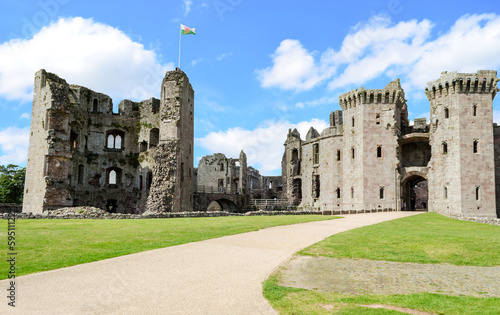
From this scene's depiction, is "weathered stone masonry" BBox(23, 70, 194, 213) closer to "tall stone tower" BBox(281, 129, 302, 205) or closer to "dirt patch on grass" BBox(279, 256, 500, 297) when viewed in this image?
"tall stone tower" BBox(281, 129, 302, 205)

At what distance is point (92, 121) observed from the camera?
41.5m

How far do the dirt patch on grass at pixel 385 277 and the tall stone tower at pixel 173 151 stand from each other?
26285 millimetres

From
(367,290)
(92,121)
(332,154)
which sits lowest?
(367,290)

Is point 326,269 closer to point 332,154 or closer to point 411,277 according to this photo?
point 411,277

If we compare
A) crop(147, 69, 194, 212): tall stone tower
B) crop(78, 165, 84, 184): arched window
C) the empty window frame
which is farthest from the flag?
the empty window frame

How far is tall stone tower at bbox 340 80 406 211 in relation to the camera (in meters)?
40.5

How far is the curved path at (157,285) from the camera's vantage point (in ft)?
17.4

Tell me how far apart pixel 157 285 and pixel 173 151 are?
28833mm

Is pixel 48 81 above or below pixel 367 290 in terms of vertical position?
above

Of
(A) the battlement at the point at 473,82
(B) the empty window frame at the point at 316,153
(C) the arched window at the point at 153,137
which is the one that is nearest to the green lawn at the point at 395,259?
(A) the battlement at the point at 473,82

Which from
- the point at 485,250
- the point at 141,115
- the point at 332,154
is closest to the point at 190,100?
the point at 141,115

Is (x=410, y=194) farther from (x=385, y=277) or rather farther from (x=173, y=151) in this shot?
(x=385, y=277)

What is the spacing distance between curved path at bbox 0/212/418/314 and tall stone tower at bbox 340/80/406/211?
109 feet

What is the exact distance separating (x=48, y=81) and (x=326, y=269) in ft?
114
